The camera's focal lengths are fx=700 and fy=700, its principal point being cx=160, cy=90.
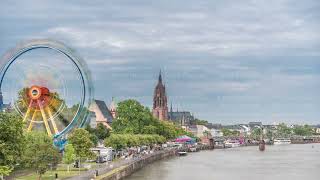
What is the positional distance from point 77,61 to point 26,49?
654 cm

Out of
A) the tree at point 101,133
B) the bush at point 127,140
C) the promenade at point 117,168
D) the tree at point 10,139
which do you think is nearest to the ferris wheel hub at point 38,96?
the promenade at point 117,168

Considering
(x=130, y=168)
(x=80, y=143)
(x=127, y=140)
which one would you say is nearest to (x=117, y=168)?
(x=80, y=143)

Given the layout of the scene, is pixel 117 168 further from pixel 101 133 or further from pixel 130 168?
pixel 101 133

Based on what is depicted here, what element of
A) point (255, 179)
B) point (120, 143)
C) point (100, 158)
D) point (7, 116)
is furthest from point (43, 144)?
point (120, 143)

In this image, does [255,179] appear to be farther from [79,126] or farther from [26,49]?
[26,49]

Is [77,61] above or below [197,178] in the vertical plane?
above

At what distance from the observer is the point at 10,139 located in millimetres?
50781

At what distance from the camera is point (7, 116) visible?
51281 mm

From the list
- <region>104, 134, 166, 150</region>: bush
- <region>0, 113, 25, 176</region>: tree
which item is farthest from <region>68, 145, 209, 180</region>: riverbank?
<region>0, 113, 25, 176</region>: tree

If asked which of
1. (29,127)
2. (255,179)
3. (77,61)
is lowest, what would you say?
(255,179)

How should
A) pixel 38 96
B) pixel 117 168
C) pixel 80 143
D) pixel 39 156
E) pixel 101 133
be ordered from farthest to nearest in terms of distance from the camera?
pixel 101 133 → pixel 38 96 → pixel 117 168 → pixel 80 143 → pixel 39 156

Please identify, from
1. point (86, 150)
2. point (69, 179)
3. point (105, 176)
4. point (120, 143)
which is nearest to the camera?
point (69, 179)

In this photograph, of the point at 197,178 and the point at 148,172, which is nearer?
the point at 197,178

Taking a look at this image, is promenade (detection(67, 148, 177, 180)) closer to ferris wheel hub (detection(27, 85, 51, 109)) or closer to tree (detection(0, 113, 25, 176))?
ferris wheel hub (detection(27, 85, 51, 109))
